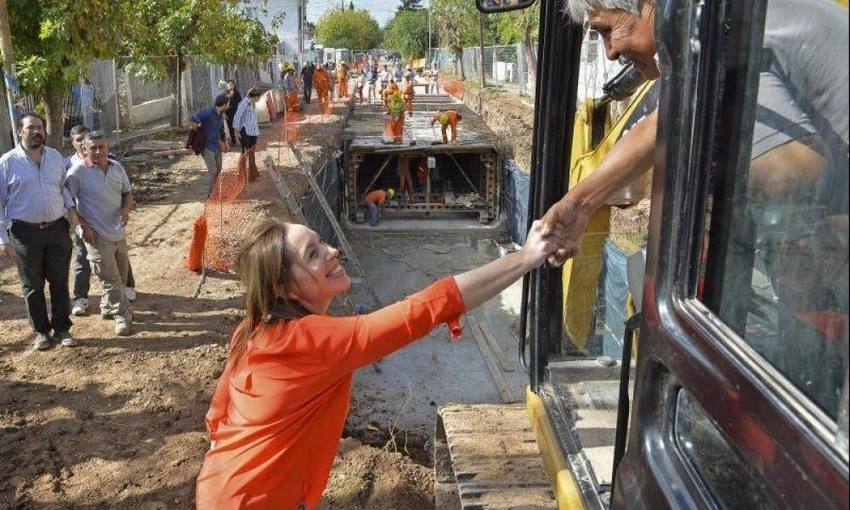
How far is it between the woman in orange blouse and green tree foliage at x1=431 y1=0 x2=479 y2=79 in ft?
122

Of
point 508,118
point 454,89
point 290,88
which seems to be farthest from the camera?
point 454,89

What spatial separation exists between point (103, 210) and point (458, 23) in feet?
128

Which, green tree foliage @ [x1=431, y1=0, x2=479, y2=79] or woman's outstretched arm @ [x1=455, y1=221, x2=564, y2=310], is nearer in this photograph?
woman's outstretched arm @ [x1=455, y1=221, x2=564, y2=310]

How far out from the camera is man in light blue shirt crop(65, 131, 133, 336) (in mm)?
6406

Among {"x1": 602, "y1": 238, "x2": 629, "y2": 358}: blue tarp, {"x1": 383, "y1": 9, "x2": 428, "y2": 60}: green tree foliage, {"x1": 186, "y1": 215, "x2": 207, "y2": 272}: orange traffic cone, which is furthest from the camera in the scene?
{"x1": 383, "y1": 9, "x2": 428, "y2": 60}: green tree foliage

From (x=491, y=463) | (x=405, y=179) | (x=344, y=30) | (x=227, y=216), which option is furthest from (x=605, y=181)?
(x=344, y=30)

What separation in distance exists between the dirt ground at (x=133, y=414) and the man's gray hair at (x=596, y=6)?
3585 mm

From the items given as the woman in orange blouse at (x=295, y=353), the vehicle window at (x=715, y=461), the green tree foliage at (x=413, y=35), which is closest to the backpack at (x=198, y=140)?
the woman in orange blouse at (x=295, y=353)

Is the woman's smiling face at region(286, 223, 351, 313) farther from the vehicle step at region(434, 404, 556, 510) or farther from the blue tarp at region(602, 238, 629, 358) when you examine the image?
the blue tarp at region(602, 238, 629, 358)

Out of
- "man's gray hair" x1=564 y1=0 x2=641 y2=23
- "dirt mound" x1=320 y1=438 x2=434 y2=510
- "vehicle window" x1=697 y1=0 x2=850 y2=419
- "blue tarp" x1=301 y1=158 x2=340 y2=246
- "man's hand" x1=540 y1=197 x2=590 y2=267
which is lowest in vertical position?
"dirt mound" x1=320 y1=438 x2=434 y2=510

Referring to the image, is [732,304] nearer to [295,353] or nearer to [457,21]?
[295,353]

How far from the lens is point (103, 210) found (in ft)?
21.5

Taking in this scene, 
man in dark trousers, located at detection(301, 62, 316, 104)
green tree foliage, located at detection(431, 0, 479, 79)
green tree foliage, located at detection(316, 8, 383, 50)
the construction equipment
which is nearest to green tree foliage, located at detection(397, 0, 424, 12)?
green tree foliage, located at detection(316, 8, 383, 50)

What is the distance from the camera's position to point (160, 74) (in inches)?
712
